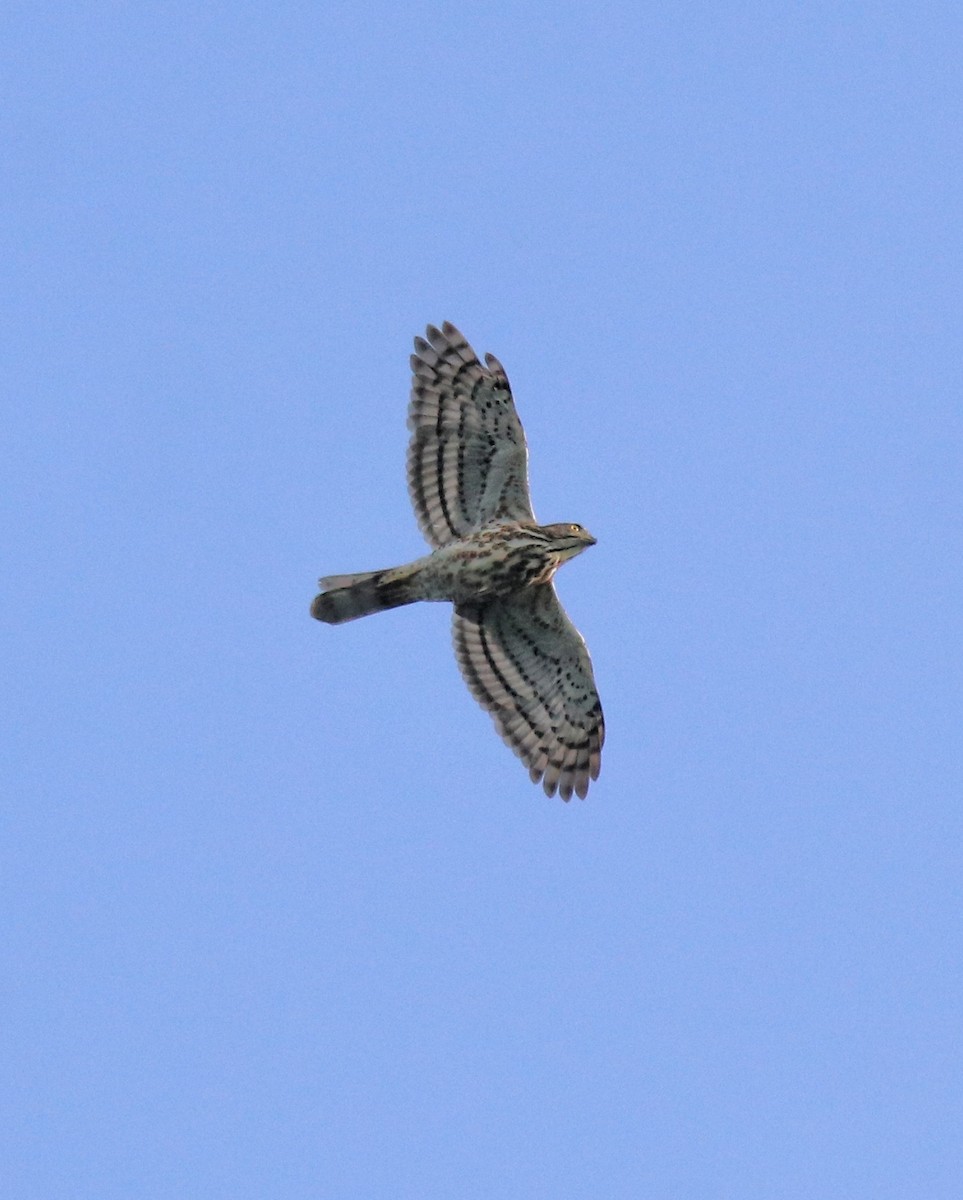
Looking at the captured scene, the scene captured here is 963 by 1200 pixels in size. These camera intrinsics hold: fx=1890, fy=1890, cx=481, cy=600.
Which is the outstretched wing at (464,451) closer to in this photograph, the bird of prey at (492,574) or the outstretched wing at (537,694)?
the bird of prey at (492,574)

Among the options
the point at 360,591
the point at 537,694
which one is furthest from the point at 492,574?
the point at 537,694

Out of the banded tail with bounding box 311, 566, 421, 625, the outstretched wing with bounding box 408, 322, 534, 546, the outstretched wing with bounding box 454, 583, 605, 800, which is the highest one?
the outstretched wing with bounding box 408, 322, 534, 546

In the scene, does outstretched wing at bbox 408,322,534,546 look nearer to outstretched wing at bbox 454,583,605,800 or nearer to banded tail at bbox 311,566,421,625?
banded tail at bbox 311,566,421,625

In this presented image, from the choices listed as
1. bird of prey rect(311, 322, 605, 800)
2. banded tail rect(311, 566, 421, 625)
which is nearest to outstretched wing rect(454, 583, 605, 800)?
bird of prey rect(311, 322, 605, 800)

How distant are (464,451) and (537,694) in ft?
8.42

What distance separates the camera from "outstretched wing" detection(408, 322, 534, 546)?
18703mm

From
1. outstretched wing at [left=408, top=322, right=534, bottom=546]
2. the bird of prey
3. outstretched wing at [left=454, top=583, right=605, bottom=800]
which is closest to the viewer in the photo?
the bird of prey

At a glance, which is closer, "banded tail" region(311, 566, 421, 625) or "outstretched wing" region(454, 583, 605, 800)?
"banded tail" region(311, 566, 421, 625)

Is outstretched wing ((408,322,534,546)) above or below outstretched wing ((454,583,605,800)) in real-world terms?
above

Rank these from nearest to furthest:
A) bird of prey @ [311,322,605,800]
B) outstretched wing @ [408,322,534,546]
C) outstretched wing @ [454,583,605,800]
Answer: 1. bird of prey @ [311,322,605,800]
2. outstretched wing @ [408,322,534,546]
3. outstretched wing @ [454,583,605,800]

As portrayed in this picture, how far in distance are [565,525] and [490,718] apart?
89.9 inches

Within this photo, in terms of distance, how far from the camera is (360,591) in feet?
59.9

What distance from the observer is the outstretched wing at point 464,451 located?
18.7 meters

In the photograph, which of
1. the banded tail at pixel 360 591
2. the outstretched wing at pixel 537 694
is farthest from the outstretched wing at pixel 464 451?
the outstretched wing at pixel 537 694
